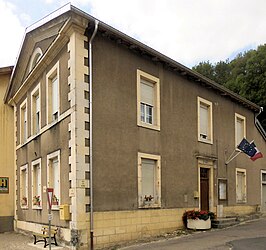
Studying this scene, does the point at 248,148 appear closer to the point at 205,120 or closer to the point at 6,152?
the point at 205,120

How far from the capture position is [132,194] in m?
14.5

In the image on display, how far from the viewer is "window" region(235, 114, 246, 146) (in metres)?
22.6

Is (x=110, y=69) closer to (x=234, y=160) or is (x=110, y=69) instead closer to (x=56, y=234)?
(x=56, y=234)

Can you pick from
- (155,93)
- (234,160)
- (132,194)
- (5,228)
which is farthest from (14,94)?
(234,160)

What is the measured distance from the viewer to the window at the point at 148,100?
50.5 ft

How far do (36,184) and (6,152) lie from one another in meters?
4.98

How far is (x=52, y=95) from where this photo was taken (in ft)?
52.1

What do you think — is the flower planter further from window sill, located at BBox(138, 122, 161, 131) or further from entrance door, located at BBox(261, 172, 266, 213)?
entrance door, located at BBox(261, 172, 266, 213)

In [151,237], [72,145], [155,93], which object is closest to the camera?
[72,145]

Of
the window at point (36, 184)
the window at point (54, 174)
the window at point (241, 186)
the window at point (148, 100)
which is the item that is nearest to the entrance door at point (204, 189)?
the window at point (241, 186)

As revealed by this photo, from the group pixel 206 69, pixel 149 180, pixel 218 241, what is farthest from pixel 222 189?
pixel 206 69

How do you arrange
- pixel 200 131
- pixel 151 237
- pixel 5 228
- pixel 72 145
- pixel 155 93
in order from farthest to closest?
pixel 5 228
pixel 200 131
pixel 155 93
pixel 151 237
pixel 72 145

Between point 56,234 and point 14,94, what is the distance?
9.60 meters

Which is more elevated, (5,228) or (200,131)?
(200,131)
